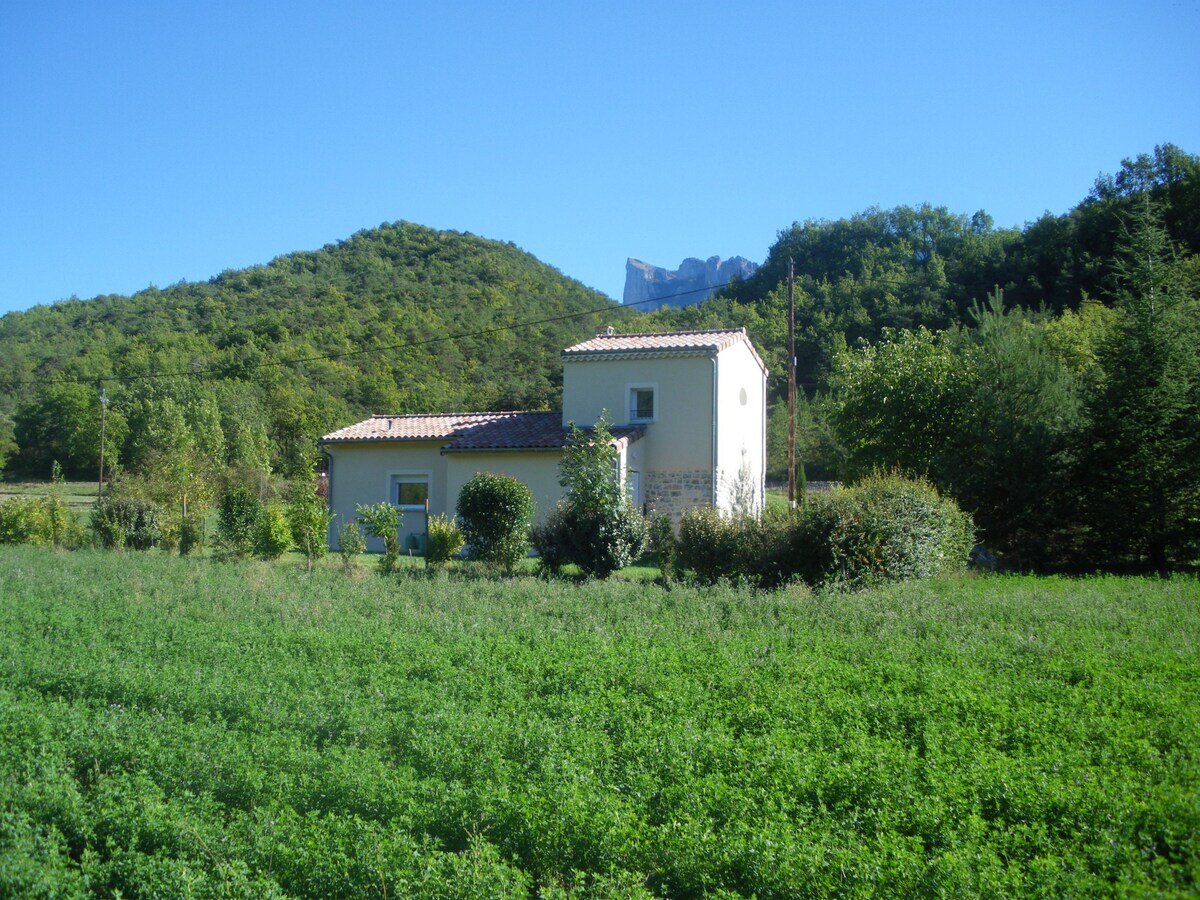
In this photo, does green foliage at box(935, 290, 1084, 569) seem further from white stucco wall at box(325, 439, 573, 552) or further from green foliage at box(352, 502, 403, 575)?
green foliage at box(352, 502, 403, 575)

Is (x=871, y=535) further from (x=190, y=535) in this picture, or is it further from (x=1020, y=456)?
(x=190, y=535)

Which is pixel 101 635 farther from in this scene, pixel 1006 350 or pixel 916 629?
pixel 1006 350

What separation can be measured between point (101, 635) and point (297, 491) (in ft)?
28.9

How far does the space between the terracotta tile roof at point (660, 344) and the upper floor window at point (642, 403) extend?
0.98m

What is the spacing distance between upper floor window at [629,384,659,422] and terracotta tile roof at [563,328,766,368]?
38.6 inches

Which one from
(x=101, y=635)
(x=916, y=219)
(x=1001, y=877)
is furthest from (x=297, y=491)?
(x=916, y=219)

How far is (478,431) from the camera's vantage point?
79.6 feet

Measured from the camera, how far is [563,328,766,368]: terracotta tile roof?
23.3 m

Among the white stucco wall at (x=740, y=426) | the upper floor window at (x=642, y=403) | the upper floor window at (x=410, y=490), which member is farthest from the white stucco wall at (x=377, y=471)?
the white stucco wall at (x=740, y=426)

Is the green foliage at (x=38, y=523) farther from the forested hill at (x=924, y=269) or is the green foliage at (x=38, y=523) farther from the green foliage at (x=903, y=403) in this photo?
the forested hill at (x=924, y=269)

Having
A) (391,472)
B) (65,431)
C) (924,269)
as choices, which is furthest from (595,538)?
(65,431)

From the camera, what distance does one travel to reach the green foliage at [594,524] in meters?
16.2

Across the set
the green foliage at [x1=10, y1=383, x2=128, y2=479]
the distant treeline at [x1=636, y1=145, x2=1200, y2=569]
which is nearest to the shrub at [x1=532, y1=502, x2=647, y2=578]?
the distant treeline at [x1=636, y1=145, x2=1200, y2=569]

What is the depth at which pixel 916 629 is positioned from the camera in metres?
9.81
